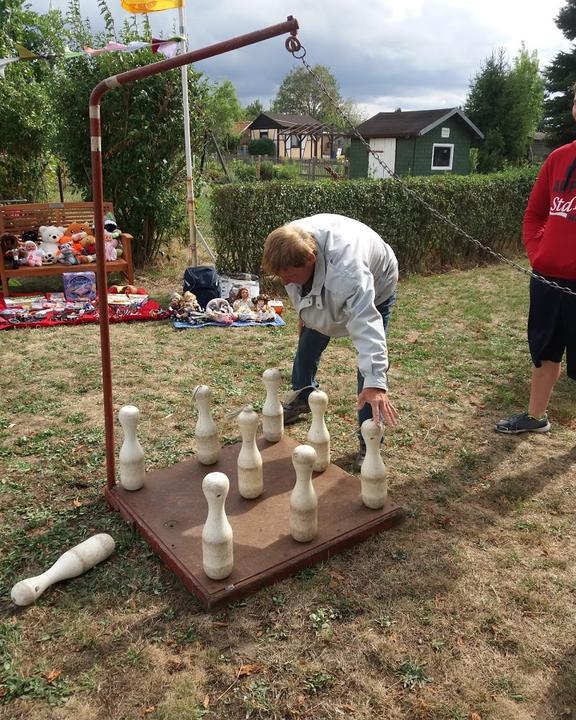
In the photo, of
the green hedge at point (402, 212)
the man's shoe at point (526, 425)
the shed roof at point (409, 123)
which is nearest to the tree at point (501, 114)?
the shed roof at point (409, 123)

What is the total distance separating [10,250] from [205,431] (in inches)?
201

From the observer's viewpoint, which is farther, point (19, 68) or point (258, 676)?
point (19, 68)

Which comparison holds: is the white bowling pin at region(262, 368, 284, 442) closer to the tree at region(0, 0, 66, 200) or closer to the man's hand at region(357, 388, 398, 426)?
the man's hand at region(357, 388, 398, 426)

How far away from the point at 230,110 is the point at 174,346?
4779cm

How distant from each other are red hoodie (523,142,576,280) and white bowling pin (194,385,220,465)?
1.97 m

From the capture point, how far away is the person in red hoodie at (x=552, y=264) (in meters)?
3.09

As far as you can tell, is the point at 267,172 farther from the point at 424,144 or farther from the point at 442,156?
the point at 442,156

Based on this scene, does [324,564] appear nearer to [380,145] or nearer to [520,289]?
[520,289]

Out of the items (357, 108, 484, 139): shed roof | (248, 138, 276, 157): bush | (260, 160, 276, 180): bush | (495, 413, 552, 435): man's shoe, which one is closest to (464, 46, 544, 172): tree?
(357, 108, 484, 139): shed roof

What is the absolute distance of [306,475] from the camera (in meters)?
2.39

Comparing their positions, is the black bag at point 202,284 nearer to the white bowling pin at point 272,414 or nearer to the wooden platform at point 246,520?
the white bowling pin at point 272,414

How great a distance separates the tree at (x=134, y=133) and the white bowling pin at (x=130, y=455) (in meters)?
5.89

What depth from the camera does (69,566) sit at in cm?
233

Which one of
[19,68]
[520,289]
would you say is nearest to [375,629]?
[520,289]
